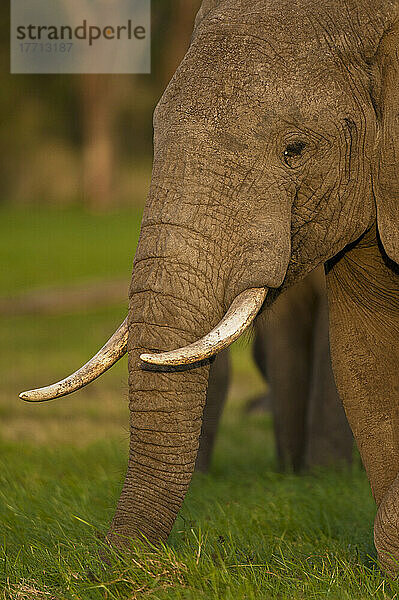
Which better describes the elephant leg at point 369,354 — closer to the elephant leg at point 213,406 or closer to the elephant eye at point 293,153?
the elephant eye at point 293,153

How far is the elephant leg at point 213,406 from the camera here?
23.3 feet

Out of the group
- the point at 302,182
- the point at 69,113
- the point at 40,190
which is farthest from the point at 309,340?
the point at 40,190

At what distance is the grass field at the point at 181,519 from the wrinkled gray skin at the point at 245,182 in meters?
0.19

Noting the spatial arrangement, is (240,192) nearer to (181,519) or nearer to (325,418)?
(181,519)

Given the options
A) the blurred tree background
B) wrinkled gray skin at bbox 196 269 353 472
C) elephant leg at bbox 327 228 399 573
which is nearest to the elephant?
elephant leg at bbox 327 228 399 573

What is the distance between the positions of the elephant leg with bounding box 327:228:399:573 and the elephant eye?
578mm

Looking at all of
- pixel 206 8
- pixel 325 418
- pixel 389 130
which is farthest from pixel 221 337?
pixel 325 418

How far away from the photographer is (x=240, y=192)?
380 centimetres

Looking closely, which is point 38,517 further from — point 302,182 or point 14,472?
point 302,182

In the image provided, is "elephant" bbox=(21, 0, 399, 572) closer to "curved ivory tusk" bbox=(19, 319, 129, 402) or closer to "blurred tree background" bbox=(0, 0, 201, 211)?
"curved ivory tusk" bbox=(19, 319, 129, 402)

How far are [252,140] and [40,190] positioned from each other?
37.3 meters

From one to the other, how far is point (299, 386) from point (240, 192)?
4.31 metres

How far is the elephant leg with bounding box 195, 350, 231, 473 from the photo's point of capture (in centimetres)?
709

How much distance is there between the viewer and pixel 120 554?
12.7 feet
